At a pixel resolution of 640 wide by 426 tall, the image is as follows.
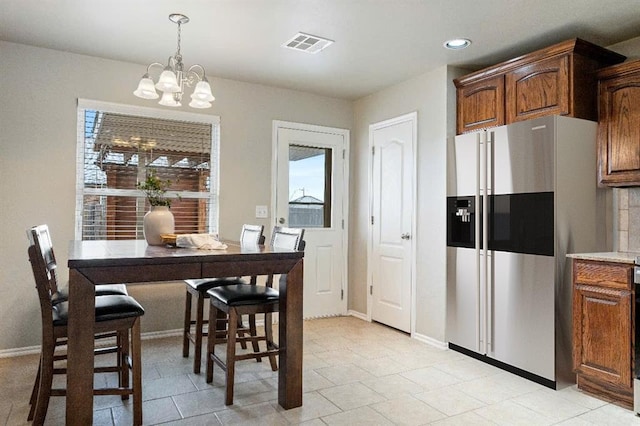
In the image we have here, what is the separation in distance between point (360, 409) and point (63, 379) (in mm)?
2000

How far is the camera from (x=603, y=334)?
2.69m

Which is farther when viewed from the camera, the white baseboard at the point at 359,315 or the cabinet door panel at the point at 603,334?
the white baseboard at the point at 359,315

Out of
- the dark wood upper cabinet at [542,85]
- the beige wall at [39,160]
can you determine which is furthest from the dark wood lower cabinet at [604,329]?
the beige wall at [39,160]

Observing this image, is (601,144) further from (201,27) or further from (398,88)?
(201,27)

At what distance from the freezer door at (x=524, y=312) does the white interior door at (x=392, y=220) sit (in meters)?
1.00

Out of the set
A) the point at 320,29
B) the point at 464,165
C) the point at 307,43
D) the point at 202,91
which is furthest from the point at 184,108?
the point at 464,165

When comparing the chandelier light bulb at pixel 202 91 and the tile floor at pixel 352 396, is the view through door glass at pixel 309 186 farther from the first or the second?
the chandelier light bulb at pixel 202 91

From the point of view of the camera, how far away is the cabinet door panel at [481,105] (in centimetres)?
342

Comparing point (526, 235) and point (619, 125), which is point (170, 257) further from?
point (619, 125)

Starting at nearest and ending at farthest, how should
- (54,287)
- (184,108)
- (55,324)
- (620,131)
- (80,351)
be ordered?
1. (80,351)
2. (55,324)
3. (54,287)
4. (620,131)
5. (184,108)

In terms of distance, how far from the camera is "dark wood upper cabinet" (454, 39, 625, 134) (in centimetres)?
297

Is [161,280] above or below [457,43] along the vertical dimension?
below

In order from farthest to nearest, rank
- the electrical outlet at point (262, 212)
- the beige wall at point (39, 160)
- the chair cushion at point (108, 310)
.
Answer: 1. the electrical outlet at point (262, 212)
2. the beige wall at point (39, 160)
3. the chair cushion at point (108, 310)

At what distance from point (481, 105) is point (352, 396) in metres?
2.46
